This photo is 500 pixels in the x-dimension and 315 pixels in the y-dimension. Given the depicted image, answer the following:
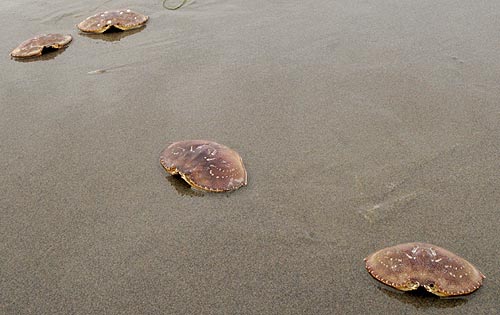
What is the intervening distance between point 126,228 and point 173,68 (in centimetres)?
279

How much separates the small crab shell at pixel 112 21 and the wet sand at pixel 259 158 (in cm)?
25

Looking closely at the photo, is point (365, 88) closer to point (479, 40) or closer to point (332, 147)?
point (332, 147)

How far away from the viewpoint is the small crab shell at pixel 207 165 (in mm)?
4266

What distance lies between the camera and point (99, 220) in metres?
4.08

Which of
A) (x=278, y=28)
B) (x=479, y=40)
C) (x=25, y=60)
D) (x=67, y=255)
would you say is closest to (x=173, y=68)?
(x=278, y=28)

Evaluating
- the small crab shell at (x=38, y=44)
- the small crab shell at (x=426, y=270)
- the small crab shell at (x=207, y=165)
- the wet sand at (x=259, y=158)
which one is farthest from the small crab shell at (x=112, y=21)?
the small crab shell at (x=426, y=270)

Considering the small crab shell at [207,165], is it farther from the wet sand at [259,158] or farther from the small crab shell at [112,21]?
the small crab shell at [112,21]

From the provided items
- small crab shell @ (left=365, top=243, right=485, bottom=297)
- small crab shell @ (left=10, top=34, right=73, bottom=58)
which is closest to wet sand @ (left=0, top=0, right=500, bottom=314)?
small crab shell @ (left=365, top=243, right=485, bottom=297)

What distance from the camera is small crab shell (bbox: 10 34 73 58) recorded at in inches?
261

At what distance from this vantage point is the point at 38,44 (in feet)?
22.0

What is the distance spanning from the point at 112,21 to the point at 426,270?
5898mm

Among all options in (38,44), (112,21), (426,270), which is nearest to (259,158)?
(426,270)

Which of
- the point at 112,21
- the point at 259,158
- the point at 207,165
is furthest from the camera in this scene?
the point at 112,21

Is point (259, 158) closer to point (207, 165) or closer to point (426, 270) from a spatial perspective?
point (207, 165)
